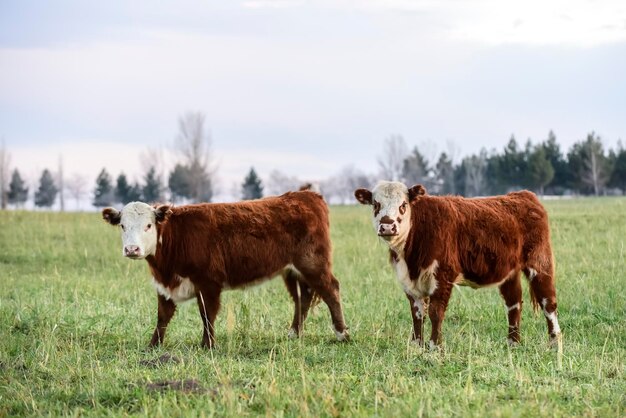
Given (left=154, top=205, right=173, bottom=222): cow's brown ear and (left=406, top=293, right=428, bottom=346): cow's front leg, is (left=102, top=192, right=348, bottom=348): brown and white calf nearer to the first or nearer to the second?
(left=154, top=205, right=173, bottom=222): cow's brown ear

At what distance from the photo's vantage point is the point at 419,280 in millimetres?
9727

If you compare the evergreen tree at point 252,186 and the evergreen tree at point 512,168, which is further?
the evergreen tree at point 252,186

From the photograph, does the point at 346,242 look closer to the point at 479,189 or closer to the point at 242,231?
the point at 242,231

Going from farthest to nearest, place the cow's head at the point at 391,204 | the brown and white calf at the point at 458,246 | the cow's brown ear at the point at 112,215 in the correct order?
the cow's brown ear at the point at 112,215 → the brown and white calf at the point at 458,246 → the cow's head at the point at 391,204

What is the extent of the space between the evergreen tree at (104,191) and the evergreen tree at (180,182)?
1108 cm

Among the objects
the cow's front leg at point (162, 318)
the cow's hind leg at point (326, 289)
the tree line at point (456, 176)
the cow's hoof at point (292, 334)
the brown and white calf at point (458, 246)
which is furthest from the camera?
the tree line at point (456, 176)

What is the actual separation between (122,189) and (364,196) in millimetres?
87299

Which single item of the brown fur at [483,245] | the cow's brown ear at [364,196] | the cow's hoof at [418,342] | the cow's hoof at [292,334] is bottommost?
the cow's hoof at [292,334]

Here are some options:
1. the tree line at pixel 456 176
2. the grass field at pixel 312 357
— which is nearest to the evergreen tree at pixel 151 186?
the tree line at pixel 456 176

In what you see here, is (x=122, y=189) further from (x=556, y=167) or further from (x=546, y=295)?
(x=546, y=295)

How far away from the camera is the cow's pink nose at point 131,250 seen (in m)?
9.84

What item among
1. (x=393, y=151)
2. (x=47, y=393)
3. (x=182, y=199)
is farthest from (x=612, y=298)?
(x=393, y=151)

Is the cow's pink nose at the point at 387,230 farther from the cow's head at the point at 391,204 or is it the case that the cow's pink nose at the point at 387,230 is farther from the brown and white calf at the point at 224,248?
the brown and white calf at the point at 224,248

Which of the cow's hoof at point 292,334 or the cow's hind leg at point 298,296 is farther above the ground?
the cow's hind leg at point 298,296
